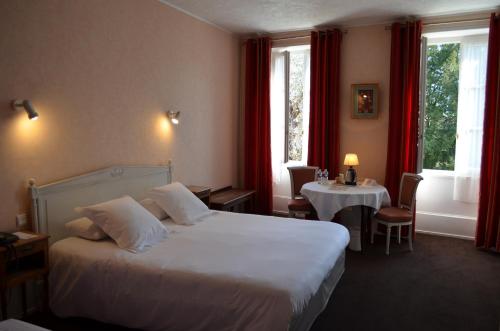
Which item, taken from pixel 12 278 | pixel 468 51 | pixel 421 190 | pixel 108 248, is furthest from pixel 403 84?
pixel 12 278

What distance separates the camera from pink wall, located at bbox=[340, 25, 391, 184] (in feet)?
16.8

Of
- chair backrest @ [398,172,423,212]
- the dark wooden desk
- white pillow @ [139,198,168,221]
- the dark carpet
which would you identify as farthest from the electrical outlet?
chair backrest @ [398,172,423,212]

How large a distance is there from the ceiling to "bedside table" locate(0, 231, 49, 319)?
2881 millimetres

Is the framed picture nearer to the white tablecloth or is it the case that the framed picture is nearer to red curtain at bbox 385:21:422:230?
red curtain at bbox 385:21:422:230

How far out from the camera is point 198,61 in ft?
16.4

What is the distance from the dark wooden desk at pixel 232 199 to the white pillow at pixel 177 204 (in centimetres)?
99

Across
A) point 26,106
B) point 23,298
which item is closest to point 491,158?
point 26,106

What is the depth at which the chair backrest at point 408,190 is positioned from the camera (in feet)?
Answer: 14.7

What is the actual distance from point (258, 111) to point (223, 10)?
1645mm

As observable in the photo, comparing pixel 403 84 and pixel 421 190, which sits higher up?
pixel 403 84

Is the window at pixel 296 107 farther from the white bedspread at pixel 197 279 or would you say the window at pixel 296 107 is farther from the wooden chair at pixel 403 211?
the white bedspread at pixel 197 279

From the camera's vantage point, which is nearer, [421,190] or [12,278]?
[12,278]

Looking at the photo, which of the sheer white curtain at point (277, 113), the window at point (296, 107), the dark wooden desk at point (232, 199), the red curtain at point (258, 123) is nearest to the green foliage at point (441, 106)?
the window at point (296, 107)

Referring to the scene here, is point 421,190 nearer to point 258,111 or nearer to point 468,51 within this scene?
point 468,51
